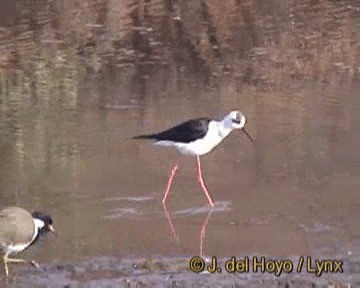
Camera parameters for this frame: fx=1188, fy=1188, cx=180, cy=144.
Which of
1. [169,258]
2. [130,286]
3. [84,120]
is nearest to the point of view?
[130,286]

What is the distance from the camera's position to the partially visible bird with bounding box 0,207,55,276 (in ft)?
24.3

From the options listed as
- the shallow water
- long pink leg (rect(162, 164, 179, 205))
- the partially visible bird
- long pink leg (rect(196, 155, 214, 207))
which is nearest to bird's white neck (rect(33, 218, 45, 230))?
the partially visible bird

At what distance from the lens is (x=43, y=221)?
7.70m

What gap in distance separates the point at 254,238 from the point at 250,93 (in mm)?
3989

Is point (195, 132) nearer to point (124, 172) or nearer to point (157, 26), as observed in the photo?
point (124, 172)

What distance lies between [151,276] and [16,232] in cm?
93

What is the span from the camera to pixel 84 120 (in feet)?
35.9

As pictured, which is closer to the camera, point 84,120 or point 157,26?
point 84,120

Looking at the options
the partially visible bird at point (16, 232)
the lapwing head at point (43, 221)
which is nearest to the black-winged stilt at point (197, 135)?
the lapwing head at point (43, 221)

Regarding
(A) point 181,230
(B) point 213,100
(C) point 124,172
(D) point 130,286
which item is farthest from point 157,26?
(D) point 130,286

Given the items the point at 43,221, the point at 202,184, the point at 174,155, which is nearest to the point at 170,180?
the point at 202,184

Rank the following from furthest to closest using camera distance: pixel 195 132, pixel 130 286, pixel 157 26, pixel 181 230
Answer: pixel 157 26 → pixel 195 132 → pixel 181 230 → pixel 130 286

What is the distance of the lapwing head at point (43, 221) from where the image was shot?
7.68 m

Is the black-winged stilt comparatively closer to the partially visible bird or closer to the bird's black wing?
the bird's black wing
